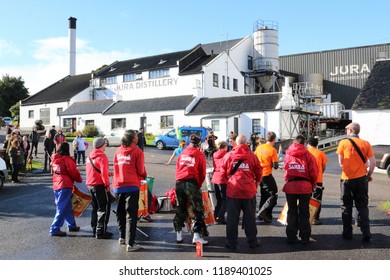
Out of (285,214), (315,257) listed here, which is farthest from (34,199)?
(315,257)

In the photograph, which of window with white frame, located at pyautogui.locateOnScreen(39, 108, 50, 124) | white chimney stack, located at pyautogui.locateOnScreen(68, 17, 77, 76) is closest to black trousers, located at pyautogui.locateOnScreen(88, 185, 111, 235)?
window with white frame, located at pyautogui.locateOnScreen(39, 108, 50, 124)

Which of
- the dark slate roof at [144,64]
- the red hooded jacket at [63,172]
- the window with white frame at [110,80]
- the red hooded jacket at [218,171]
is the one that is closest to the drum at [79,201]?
the red hooded jacket at [63,172]

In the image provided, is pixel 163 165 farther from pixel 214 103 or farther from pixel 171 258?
pixel 214 103

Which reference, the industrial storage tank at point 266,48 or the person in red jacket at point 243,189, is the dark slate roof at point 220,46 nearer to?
the industrial storage tank at point 266,48

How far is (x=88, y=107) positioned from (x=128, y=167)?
4200 centimetres

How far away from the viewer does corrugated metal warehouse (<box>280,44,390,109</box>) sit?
168 ft

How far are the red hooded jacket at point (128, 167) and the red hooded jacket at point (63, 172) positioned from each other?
4.93ft

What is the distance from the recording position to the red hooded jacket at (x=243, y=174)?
23.0 ft

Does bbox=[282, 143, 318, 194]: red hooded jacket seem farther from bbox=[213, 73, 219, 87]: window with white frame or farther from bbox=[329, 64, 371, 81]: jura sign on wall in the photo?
bbox=[329, 64, 371, 81]: jura sign on wall

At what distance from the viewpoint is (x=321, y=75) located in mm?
53312

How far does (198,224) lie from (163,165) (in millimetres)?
12502

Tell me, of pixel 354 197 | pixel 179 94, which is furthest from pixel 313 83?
pixel 354 197

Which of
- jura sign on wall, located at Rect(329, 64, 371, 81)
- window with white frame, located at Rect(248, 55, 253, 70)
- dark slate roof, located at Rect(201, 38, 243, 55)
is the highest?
dark slate roof, located at Rect(201, 38, 243, 55)

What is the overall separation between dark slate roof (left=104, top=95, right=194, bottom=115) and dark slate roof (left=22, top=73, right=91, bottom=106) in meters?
9.94
